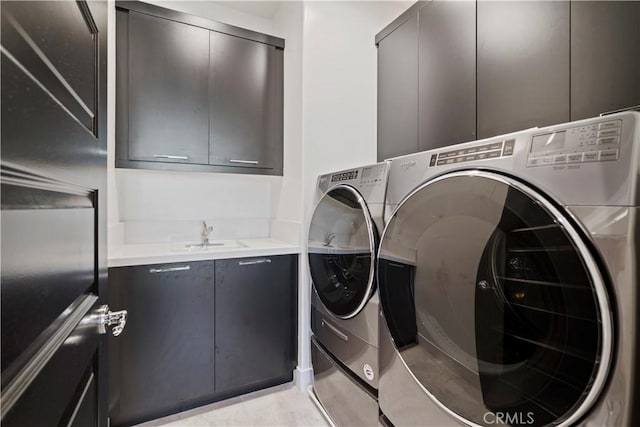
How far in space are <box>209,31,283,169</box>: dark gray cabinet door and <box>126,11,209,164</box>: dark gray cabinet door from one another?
0.07 m

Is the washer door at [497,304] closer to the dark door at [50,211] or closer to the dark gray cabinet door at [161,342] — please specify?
the dark door at [50,211]

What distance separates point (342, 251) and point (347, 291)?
0.20m

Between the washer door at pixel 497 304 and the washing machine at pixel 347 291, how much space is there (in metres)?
0.20

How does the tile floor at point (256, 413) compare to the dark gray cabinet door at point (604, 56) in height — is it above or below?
below

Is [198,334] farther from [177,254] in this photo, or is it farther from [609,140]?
[609,140]

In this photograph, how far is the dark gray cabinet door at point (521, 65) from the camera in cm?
117

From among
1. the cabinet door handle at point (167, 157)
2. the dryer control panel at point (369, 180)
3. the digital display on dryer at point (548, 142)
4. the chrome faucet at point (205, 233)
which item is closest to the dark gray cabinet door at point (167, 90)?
the cabinet door handle at point (167, 157)

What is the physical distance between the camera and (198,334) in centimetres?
171

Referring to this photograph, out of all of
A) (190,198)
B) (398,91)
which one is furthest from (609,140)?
(190,198)

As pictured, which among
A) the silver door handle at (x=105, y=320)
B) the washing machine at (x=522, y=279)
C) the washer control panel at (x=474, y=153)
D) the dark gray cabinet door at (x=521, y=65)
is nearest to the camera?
the washing machine at (x=522, y=279)

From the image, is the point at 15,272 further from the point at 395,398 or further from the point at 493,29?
the point at 493,29

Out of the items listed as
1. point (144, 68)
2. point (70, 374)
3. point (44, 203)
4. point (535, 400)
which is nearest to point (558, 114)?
point (535, 400)

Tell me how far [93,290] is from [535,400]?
1098mm

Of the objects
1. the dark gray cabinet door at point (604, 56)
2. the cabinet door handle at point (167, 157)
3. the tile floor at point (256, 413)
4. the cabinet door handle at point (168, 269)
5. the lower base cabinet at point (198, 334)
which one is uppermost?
the dark gray cabinet door at point (604, 56)
